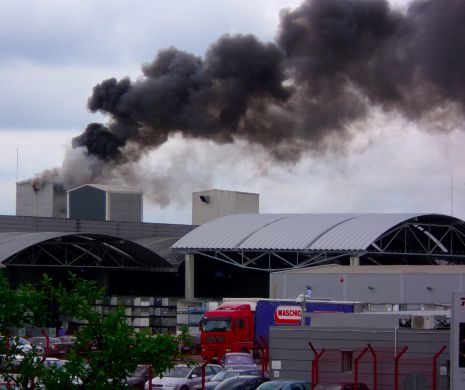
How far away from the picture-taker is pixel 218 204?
87.9 meters

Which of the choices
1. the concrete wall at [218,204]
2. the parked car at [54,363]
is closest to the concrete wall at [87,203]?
the concrete wall at [218,204]

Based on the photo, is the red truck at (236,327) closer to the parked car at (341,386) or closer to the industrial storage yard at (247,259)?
the industrial storage yard at (247,259)

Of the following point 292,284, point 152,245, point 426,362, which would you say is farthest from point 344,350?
point 152,245

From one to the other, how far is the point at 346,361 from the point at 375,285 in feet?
93.4

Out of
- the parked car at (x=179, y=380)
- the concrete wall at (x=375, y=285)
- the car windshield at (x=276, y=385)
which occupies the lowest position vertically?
the parked car at (x=179, y=380)

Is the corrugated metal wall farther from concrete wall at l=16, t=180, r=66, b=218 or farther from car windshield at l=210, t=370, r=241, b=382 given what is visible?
concrete wall at l=16, t=180, r=66, b=218

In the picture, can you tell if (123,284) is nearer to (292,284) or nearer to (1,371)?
(292,284)

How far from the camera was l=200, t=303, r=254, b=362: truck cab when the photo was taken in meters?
50.8

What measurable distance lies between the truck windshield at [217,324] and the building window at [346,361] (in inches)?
869

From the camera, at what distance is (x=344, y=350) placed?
96.2ft

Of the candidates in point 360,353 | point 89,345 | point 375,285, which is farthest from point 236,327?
point 89,345

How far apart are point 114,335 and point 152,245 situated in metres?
59.0

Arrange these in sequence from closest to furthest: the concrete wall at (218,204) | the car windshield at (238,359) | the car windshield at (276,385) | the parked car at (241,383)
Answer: the car windshield at (276,385), the parked car at (241,383), the car windshield at (238,359), the concrete wall at (218,204)

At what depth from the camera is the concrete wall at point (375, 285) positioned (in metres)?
55.0
